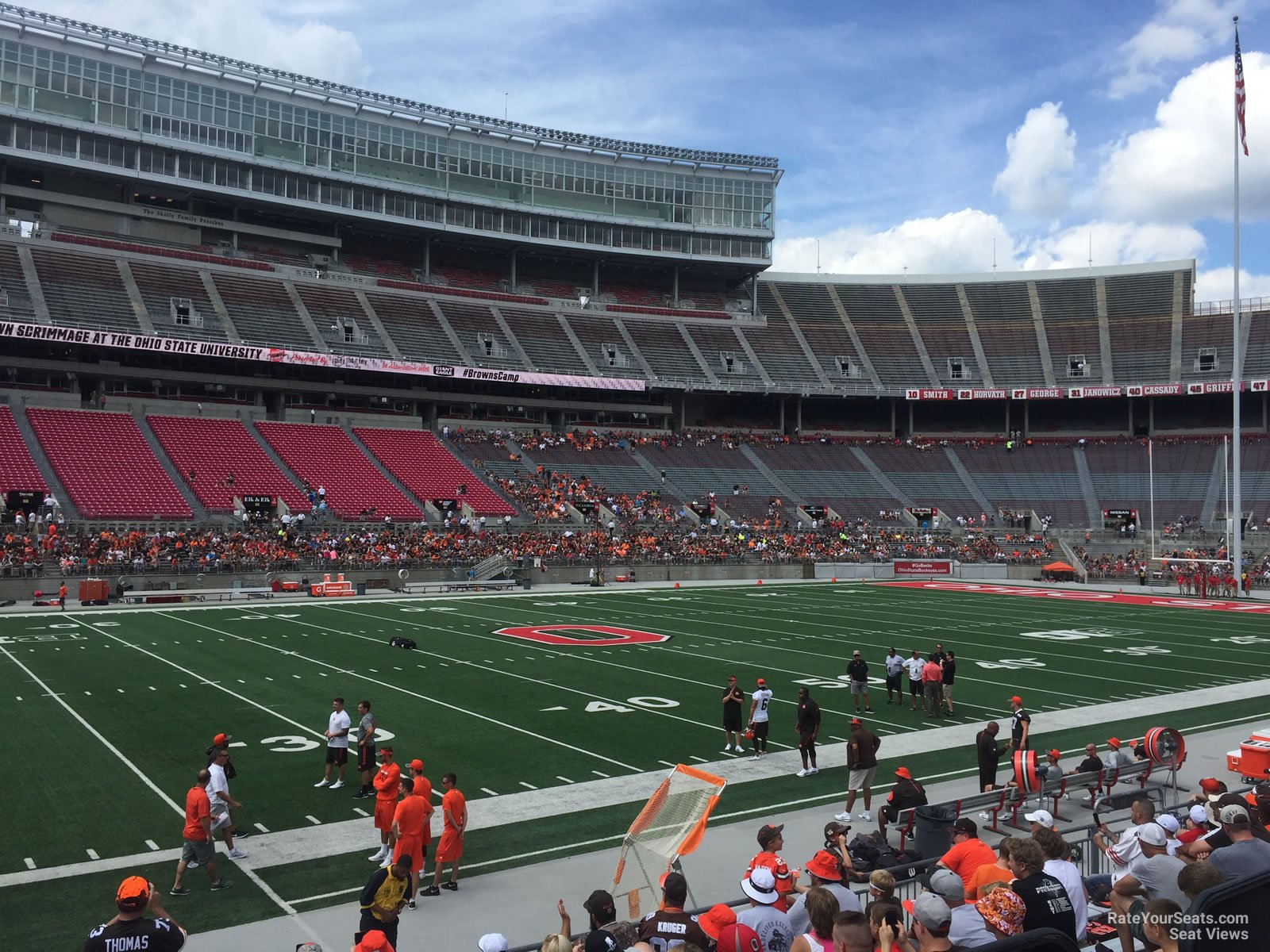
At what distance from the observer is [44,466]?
45094 millimetres

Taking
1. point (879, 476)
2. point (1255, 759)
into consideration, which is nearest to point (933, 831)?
point (1255, 759)

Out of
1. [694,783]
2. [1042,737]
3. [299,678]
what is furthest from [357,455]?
[694,783]

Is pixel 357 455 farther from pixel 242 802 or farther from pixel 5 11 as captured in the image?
pixel 242 802

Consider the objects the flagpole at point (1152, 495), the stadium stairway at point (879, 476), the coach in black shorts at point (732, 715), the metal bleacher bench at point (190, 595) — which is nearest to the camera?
the coach in black shorts at point (732, 715)

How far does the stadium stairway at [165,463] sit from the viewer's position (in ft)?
151

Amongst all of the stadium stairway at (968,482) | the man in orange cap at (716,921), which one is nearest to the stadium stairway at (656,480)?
the stadium stairway at (968,482)

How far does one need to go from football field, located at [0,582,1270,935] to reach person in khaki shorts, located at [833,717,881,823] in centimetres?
78

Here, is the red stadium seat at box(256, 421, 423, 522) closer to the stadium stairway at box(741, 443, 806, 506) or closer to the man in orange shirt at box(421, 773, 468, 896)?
the stadium stairway at box(741, 443, 806, 506)

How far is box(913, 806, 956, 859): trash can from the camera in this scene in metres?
10.2

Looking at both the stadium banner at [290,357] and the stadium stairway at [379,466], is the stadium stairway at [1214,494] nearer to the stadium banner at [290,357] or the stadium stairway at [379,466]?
the stadium banner at [290,357]

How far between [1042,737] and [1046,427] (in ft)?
213

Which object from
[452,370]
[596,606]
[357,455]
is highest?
[452,370]

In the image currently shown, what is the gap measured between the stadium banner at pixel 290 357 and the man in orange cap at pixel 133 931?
5124cm

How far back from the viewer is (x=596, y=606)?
3762cm
